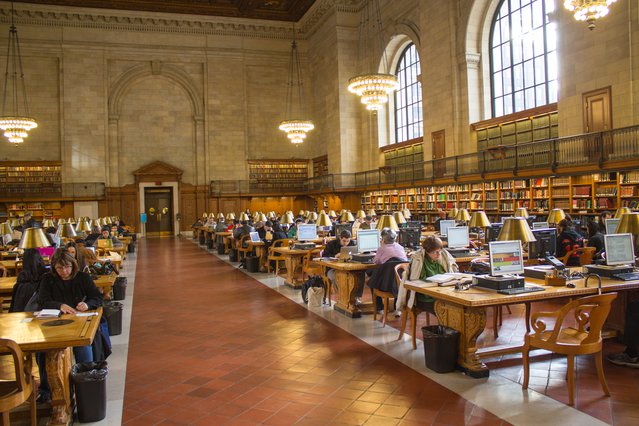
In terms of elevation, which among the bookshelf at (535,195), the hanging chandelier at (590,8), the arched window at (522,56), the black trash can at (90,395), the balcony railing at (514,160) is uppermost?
the arched window at (522,56)

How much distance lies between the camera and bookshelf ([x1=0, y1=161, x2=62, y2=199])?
22281 mm

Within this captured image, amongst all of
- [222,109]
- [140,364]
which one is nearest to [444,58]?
[222,109]

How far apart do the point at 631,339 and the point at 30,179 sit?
24.3m

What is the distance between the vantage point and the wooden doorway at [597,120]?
1125cm

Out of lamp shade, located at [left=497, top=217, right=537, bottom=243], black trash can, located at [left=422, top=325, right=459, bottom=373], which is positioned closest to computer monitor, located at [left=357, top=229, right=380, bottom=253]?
lamp shade, located at [left=497, top=217, right=537, bottom=243]

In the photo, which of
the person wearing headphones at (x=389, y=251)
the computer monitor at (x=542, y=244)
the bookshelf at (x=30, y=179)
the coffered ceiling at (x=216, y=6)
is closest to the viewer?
the computer monitor at (x=542, y=244)

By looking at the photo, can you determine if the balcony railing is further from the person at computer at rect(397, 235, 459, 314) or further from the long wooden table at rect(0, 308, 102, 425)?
the long wooden table at rect(0, 308, 102, 425)

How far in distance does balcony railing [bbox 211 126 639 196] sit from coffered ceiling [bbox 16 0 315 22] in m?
8.48

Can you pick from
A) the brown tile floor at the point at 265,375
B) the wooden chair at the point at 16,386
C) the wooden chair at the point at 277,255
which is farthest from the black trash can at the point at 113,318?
the wooden chair at the point at 277,255

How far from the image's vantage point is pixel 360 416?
142 inches

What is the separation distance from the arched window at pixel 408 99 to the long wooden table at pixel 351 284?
14.8 metres

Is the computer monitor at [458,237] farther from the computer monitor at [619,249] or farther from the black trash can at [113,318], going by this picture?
the black trash can at [113,318]

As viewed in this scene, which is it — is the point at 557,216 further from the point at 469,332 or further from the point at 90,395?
the point at 90,395

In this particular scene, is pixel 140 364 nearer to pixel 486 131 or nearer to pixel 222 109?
pixel 486 131
